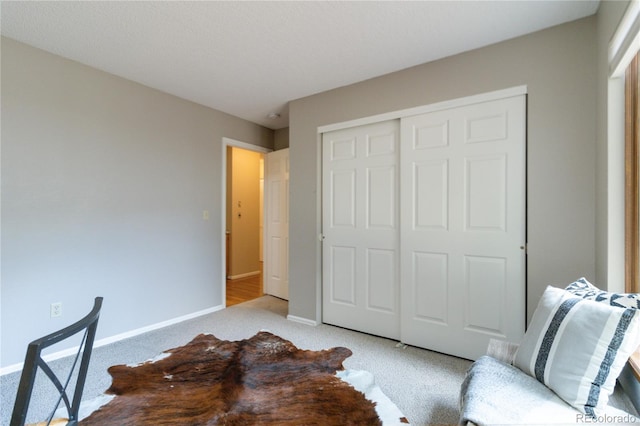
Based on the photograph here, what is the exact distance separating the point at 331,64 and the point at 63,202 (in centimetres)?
253

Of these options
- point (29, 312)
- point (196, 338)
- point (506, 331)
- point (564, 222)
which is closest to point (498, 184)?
point (564, 222)

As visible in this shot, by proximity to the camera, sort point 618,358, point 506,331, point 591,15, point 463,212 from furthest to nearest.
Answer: point 463,212 < point 506,331 < point 591,15 < point 618,358

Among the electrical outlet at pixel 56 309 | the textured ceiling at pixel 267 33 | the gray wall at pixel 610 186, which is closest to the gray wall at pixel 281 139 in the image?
the textured ceiling at pixel 267 33

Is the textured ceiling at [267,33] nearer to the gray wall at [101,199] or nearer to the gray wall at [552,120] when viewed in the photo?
the gray wall at [552,120]

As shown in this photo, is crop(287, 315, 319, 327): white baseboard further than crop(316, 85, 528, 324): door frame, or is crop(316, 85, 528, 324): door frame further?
crop(287, 315, 319, 327): white baseboard

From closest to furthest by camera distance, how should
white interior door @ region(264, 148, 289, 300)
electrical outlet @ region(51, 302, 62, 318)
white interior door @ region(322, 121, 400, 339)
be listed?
electrical outlet @ region(51, 302, 62, 318), white interior door @ region(322, 121, 400, 339), white interior door @ region(264, 148, 289, 300)

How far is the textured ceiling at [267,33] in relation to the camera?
6.32 feet

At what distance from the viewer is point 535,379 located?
1.34 meters

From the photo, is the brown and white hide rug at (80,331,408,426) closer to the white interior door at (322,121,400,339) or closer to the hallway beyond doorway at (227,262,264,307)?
the white interior door at (322,121,400,339)

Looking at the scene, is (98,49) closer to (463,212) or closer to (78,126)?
(78,126)

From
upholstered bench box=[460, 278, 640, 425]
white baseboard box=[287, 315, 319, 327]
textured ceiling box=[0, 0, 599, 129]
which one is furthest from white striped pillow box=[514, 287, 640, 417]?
white baseboard box=[287, 315, 319, 327]

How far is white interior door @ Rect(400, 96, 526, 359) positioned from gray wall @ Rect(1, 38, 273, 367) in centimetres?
234

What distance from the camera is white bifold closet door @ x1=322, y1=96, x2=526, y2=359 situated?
7.50 feet

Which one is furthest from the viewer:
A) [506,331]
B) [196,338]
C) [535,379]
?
[196,338]
